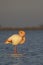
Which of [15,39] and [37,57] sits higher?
[15,39]

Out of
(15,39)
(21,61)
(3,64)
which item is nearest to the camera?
(3,64)

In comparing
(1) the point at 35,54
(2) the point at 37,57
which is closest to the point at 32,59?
(2) the point at 37,57

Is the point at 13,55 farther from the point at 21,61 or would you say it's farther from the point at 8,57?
the point at 21,61

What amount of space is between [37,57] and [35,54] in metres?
0.36

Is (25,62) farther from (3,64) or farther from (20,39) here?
(20,39)

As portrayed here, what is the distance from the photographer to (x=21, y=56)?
488cm

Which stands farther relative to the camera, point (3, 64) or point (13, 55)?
point (13, 55)

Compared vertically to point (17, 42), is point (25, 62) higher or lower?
lower

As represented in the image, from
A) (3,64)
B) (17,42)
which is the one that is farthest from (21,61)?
(17,42)

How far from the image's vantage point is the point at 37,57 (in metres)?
4.80

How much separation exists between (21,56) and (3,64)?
2.57 ft

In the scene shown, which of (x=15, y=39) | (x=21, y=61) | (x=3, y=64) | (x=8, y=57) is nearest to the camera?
(x=3, y=64)

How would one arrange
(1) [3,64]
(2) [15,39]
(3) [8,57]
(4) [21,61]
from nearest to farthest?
(1) [3,64]
(4) [21,61]
(3) [8,57]
(2) [15,39]

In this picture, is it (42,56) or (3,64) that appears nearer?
(3,64)
